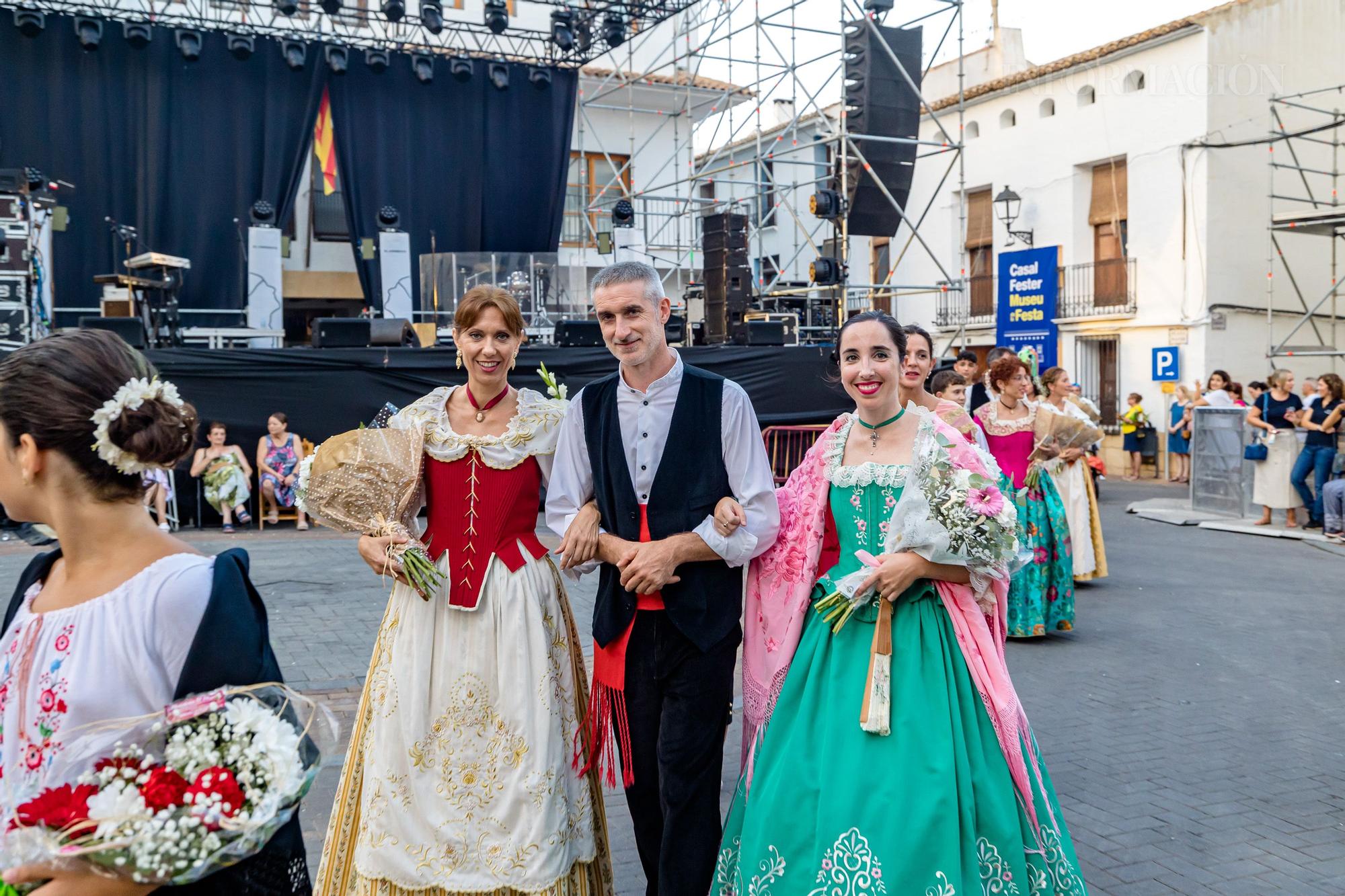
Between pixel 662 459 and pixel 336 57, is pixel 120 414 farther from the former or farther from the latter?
pixel 336 57

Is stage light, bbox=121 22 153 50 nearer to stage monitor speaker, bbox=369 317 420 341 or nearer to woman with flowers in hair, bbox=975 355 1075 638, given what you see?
stage monitor speaker, bbox=369 317 420 341

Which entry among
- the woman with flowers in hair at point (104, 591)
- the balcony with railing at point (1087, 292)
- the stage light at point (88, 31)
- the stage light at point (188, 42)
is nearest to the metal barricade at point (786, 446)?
the balcony with railing at point (1087, 292)

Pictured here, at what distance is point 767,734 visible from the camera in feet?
10.1

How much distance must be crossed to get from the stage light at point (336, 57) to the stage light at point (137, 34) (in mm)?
2478

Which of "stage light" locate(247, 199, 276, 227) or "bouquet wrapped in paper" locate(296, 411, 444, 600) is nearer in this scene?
"bouquet wrapped in paper" locate(296, 411, 444, 600)

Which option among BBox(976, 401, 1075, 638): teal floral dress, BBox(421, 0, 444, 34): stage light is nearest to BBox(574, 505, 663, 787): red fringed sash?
BBox(976, 401, 1075, 638): teal floral dress

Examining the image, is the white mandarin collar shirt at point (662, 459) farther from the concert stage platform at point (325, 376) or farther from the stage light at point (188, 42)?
the stage light at point (188, 42)

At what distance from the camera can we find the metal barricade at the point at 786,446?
11.5 metres

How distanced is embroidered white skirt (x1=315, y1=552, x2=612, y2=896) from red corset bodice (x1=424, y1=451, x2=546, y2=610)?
0.24 ft

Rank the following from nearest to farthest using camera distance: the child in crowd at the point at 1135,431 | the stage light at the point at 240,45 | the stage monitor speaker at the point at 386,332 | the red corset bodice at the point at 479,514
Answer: the red corset bodice at the point at 479,514, the stage monitor speaker at the point at 386,332, the stage light at the point at 240,45, the child in crowd at the point at 1135,431

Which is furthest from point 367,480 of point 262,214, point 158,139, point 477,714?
point 158,139

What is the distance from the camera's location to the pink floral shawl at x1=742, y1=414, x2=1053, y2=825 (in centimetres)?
299

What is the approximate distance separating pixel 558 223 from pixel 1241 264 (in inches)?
458

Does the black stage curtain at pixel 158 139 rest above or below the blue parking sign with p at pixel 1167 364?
above
